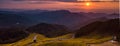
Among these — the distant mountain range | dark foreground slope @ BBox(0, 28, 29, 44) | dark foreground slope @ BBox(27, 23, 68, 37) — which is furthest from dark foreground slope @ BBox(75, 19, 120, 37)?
dark foreground slope @ BBox(0, 28, 29, 44)

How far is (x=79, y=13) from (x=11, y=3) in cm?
161

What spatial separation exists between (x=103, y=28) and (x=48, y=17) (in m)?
1.33

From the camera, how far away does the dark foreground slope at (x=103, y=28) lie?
6.03 meters

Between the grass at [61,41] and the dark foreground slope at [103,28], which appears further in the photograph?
the dark foreground slope at [103,28]

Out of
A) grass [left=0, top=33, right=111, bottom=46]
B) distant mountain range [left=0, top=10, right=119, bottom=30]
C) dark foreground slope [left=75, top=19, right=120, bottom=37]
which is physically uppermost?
distant mountain range [left=0, top=10, right=119, bottom=30]

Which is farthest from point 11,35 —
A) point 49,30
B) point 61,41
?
point 61,41

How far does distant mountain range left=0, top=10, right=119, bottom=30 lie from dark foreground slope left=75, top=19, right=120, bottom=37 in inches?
4.1

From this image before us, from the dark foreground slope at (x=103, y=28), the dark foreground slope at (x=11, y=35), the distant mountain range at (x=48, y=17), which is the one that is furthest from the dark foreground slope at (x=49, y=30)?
the dark foreground slope at (x=103, y=28)

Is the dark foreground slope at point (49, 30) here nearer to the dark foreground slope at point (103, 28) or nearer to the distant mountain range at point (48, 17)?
the distant mountain range at point (48, 17)

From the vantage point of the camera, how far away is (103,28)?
611 centimetres

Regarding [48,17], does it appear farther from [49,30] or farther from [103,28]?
Answer: [103,28]

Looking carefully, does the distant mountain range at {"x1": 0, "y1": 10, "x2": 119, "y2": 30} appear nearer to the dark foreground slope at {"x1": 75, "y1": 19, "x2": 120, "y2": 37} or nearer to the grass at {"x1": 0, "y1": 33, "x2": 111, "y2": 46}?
the dark foreground slope at {"x1": 75, "y1": 19, "x2": 120, "y2": 37}

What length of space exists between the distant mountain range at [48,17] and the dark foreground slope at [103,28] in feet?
0.34

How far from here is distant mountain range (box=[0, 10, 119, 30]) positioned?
6.00m
